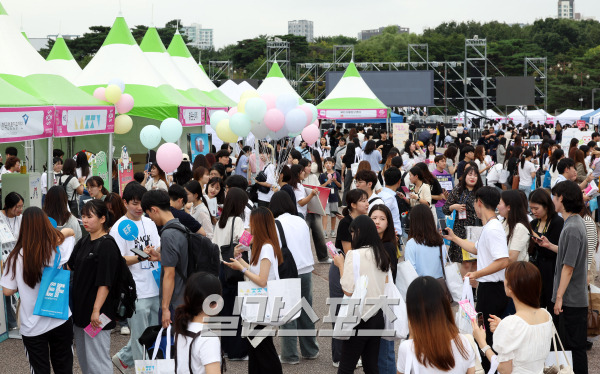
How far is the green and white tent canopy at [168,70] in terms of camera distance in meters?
17.4

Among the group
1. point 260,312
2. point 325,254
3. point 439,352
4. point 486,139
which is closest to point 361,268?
point 260,312

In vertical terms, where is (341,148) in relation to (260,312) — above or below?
above

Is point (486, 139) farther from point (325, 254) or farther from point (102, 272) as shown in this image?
point (102, 272)

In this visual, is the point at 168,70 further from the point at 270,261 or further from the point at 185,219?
the point at 270,261

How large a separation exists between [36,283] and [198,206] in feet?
7.54

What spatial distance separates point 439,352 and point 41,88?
8.71 meters

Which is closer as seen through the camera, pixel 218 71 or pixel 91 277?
pixel 91 277

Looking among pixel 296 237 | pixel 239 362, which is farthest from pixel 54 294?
pixel 239 362

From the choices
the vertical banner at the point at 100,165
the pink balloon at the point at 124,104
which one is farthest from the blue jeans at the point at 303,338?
the pink balloon at the point at 124,104

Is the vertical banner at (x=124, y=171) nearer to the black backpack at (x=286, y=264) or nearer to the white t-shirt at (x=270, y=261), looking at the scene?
the black backpack at (x=286, y=264)

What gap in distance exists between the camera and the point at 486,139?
A: 875 inches

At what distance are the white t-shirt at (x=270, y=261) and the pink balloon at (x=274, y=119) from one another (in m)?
5.69

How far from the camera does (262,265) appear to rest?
4.82 m

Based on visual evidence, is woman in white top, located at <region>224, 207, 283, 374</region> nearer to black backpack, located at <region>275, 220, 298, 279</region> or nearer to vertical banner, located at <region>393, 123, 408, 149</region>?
black backpack, located at <region>275, 220, 298, 279</region>
